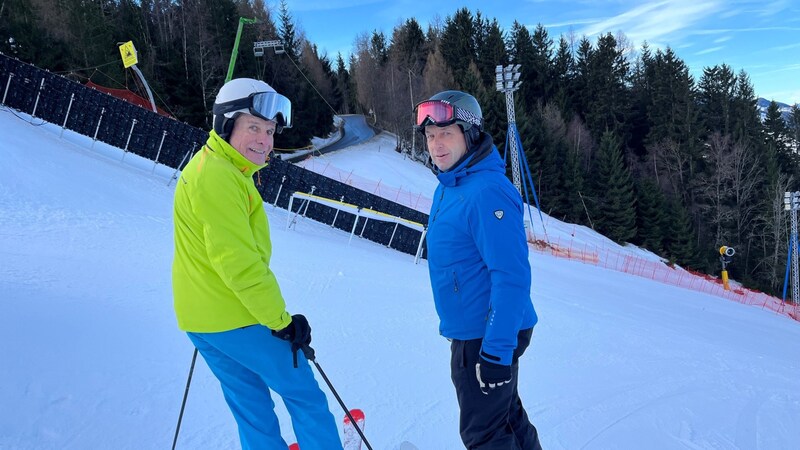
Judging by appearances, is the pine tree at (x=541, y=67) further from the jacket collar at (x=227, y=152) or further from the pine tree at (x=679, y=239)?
the jacket collar at (x=227, y=152)

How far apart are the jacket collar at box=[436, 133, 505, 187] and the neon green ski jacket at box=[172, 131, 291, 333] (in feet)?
2.90

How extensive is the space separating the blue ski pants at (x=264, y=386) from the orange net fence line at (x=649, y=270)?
52.7ft

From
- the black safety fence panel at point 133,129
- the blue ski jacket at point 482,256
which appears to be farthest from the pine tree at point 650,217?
the blue ski jacket at point 482,256

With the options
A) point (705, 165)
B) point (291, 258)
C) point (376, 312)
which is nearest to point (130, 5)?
point (291, 258)

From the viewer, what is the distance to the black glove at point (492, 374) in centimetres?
200

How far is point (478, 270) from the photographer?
213 cm

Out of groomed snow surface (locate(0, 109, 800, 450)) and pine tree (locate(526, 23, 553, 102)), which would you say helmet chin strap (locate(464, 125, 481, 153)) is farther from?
pine tree (locate(526, 23, 553, 102))

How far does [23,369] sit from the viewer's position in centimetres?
288

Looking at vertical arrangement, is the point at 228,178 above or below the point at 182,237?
above

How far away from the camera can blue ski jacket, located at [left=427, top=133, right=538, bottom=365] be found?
1.99 m

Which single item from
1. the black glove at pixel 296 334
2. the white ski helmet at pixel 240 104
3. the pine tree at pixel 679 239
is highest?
the pine tree at pixel 679 239

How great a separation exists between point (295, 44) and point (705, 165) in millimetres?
40221

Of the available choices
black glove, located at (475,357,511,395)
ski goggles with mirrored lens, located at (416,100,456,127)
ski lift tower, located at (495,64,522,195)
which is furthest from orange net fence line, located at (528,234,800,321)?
black glove, located at (475,357,511,395)

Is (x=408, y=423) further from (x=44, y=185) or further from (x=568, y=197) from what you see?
(x=568, y=197)
